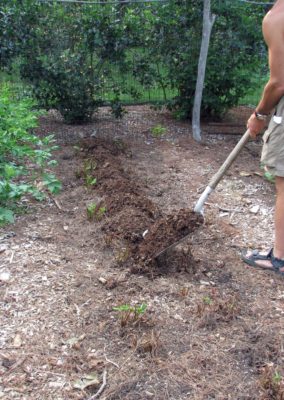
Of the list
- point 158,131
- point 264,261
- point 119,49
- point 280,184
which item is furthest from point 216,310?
point 119,49

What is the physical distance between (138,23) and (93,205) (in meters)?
3.09

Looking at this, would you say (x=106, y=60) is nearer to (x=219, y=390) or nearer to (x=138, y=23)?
(x=138, y=23)

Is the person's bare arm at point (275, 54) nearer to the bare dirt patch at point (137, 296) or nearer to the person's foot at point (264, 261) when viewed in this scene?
the bare dirt patch at point (137, 296)

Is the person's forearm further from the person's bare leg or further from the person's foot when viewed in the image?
the person's foot

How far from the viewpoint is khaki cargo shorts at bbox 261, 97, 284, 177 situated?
3.41 metres

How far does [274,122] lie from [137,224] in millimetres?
1303

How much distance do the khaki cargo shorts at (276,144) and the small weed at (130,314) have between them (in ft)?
4.40

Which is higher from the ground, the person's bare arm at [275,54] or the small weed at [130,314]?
the person's bare arm at [275,54]

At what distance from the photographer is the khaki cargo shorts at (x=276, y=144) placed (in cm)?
341

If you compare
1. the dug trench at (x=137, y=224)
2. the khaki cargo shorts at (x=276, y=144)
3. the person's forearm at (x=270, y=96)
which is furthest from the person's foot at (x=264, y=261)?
the person's forearm at (x=270, y=96)

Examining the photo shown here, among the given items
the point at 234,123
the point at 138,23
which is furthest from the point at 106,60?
the point at 234,123

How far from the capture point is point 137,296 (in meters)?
3.28

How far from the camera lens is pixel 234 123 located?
23.9 feet

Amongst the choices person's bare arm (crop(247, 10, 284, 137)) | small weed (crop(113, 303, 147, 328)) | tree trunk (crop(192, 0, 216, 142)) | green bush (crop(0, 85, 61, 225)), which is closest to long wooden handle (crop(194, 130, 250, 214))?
person's bare arm (crop(247, 10, 284, 137))
